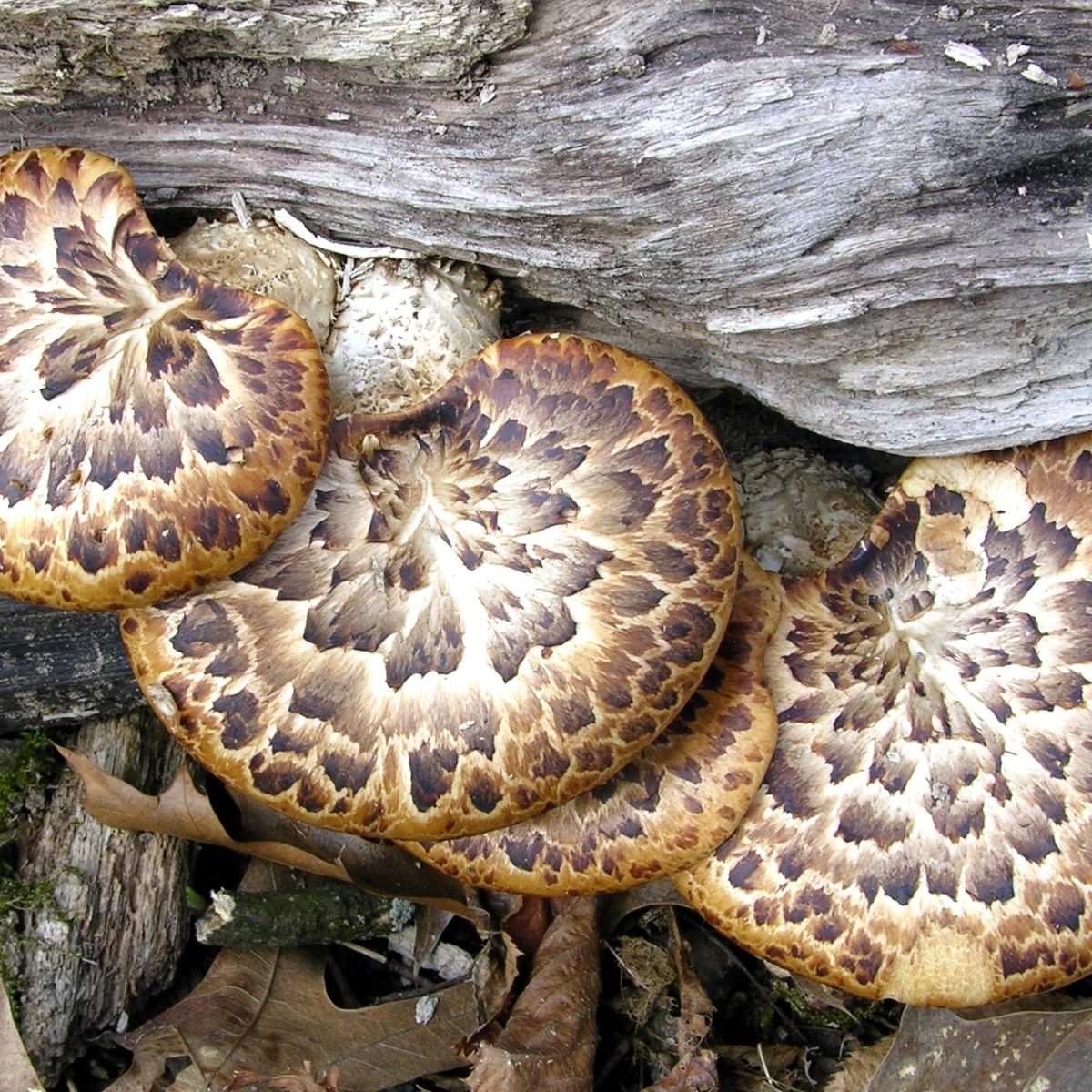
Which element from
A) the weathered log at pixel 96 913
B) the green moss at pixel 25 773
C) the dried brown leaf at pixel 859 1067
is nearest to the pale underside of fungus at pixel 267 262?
the weathered log at pixel 96 913

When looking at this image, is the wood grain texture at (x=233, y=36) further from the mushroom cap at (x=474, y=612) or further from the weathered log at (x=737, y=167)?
the mushroom cap at (x=474, y=612)

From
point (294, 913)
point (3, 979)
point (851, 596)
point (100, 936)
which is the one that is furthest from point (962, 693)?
point (3, 979)

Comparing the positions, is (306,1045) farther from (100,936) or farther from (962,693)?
(962,693)

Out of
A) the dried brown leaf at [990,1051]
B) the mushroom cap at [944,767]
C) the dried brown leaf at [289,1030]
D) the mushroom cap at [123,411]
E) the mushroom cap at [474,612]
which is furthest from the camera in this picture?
the dried brown leaf at [289,1030]

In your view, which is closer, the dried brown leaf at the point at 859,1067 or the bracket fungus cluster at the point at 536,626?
the bracket fungus cluster at the point at 536,626

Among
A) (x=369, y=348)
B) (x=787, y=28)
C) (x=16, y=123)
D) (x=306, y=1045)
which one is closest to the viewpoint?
(x=787, y=28)

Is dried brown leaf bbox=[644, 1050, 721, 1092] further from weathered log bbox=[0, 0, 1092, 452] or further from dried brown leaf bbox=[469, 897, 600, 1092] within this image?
weathered log bbox=[0, 0, 1092, 452]

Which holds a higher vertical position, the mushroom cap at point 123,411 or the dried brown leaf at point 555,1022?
the mushroom cap at point 123,411
